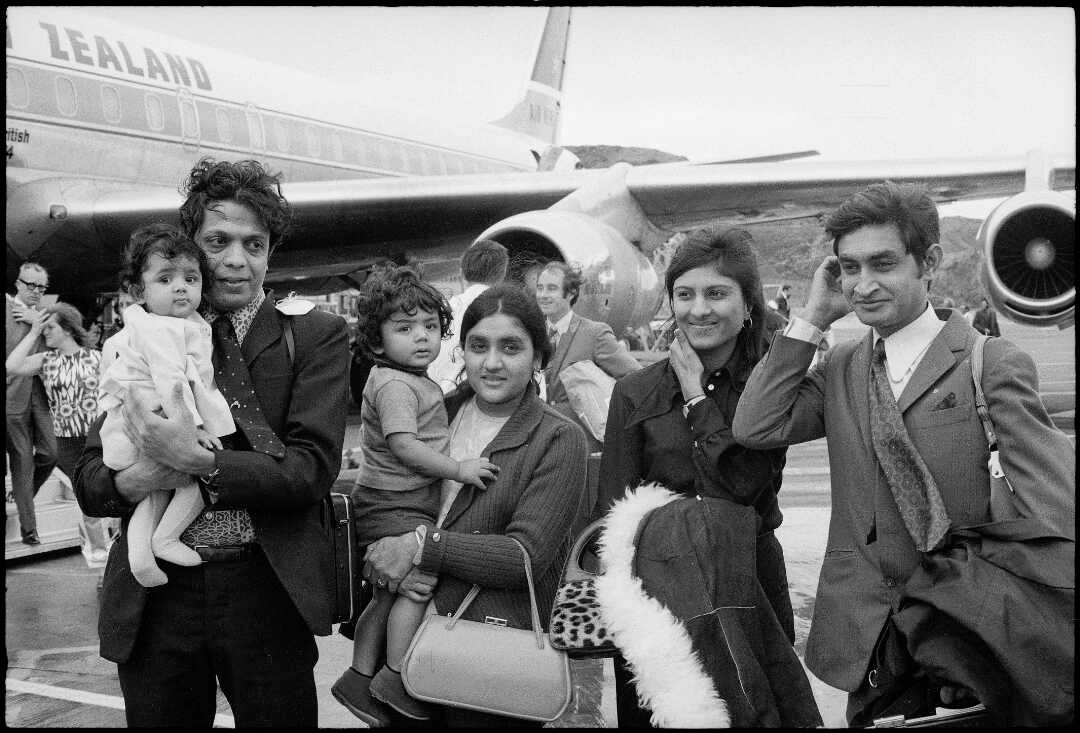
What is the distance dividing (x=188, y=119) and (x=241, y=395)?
788 cm

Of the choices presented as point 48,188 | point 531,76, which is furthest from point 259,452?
point 531,76

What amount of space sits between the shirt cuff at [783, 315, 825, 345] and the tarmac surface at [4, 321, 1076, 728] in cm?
177

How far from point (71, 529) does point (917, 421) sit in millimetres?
6160

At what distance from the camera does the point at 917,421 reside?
6.05 feet

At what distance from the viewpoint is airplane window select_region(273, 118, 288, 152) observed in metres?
9.98

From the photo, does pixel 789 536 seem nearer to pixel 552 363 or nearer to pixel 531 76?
pixel 552 363

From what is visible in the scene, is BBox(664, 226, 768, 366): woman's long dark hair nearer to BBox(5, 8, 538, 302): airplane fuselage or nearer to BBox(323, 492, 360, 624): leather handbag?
BBox(323, 492, 360, 624): leather handbag

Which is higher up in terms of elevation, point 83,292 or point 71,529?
point 83,292

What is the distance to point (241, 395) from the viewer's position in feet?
6.37

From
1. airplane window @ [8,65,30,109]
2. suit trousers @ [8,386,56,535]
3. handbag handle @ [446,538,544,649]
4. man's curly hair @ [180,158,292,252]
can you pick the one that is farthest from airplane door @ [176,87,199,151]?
handbag handle @ [446,538,544,649]

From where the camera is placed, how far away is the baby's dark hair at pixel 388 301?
2.47 m

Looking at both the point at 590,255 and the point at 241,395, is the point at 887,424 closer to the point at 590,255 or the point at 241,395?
the point at 241,395

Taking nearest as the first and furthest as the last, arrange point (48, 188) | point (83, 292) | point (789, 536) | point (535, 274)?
point (535, 274) → point (789, 536) → point (48, 188) → point (83, 292)

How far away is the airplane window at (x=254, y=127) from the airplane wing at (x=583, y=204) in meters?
1.20
